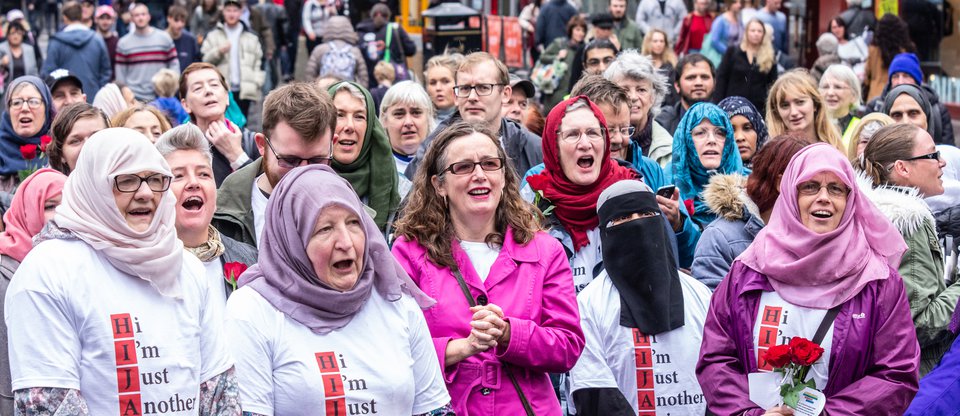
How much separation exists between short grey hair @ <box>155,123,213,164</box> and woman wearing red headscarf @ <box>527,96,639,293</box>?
1469mm

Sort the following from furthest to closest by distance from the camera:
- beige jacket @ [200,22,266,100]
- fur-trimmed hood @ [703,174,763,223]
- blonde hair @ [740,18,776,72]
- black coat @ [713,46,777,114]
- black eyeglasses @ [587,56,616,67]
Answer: beige jacket @ [200,22,266,100] → blonde hair @ [740,18,776,72] → black coat @ [713,46,777,114] → black eyeglasses @ [587,56,616,67] → fur-trimmed hood @ [703,174,763,223]

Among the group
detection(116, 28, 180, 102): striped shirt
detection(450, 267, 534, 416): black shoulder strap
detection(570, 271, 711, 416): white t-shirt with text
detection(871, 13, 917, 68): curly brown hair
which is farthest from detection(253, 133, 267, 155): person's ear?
detection(116, 28, 180, 102): striped shirt

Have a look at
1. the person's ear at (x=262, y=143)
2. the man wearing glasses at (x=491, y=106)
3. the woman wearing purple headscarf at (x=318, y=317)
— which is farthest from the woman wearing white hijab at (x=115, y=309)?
the man wearing glasses at (x=491, y=106)

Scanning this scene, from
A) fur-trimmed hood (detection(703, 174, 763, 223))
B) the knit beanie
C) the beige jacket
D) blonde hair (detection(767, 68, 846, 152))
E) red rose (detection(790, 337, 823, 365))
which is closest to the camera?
red rose (detection(790, 337, 823, 365))

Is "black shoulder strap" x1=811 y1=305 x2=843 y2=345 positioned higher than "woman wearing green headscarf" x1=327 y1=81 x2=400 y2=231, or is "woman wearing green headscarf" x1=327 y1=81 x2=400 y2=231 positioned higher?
"woman wearing green headscarf" x1=327 y1=81 x2=400 y2=231

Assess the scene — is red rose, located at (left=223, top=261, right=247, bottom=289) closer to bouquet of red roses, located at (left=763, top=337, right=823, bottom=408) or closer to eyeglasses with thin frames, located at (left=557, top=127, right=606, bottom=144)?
eyeglasses with thin frames, located at (left=557, top=127, right=606, bottom=144)

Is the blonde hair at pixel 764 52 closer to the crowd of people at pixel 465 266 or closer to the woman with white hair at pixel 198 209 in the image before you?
the crowd of people at pixel 465 266

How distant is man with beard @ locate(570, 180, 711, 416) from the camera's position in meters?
4.91

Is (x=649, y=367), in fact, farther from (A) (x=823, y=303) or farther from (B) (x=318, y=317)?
(B) (x=318, y=317)

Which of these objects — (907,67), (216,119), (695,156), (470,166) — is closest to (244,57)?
(907,67)

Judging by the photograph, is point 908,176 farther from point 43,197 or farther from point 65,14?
point 65,14

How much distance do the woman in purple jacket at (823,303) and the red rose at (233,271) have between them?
1.76m

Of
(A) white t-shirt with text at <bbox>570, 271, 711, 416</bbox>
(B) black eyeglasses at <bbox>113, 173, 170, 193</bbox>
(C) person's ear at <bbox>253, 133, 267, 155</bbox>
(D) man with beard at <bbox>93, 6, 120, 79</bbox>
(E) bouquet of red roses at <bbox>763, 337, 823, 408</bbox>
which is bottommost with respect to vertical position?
(A) white t-shirt with text at <bbox>570, 271, 711, 416</bbox>

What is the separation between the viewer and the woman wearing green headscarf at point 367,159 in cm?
570
